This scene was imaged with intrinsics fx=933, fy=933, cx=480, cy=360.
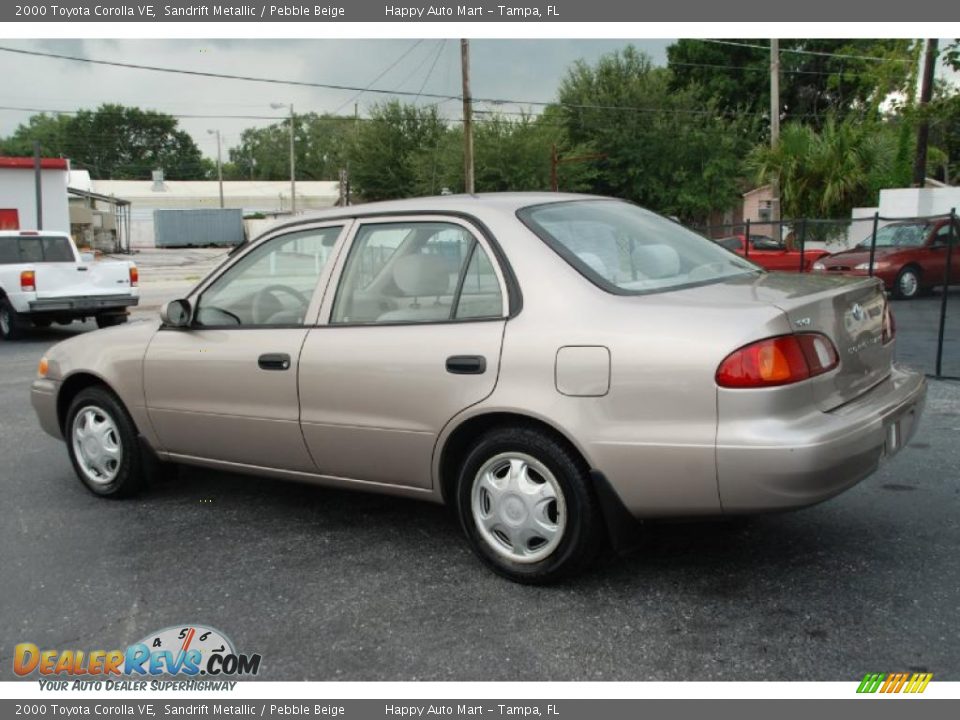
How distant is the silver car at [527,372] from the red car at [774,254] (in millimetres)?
7297

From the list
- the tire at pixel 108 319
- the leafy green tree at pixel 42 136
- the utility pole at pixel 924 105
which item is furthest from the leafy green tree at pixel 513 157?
the leafy green tree at pixel 42 136

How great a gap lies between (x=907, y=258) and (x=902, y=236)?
5.75 feet

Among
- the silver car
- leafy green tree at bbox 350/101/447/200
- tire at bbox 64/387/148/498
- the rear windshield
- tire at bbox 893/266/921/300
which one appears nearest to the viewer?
the silver car

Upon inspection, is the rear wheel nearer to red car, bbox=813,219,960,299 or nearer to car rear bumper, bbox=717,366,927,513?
red car, bbox=813,219,960,299

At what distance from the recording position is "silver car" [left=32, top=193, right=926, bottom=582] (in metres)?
3.27

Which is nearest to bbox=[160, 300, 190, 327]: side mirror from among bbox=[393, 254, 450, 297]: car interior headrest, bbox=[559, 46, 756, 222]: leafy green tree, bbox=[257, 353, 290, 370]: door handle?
bbox=[257, 353, 290, 370]: door handle

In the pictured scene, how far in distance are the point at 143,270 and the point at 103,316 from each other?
2217 centimetres

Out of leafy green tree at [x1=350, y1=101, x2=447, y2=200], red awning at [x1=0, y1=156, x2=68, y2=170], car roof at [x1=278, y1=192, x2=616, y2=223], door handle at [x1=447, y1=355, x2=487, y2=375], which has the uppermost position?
leafy green tree at [x1=350, y1=101, x2=447, y2=200]

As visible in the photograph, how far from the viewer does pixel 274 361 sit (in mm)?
4320

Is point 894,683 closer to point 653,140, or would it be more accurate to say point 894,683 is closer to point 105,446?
point 105,446

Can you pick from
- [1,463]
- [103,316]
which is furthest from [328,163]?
[1,463]

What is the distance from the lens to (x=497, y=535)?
12.5 feet

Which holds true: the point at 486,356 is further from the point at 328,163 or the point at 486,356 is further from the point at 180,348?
the point at 328,163

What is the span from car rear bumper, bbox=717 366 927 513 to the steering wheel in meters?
2.20
